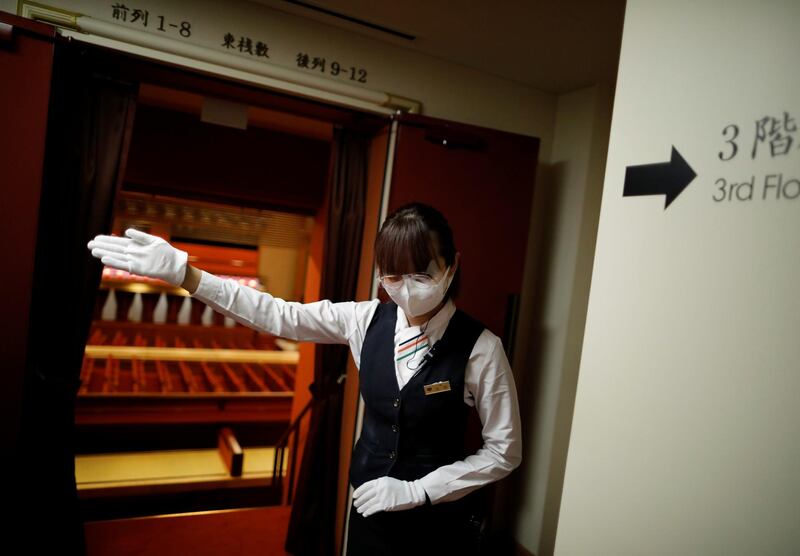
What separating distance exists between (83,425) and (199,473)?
0.89 meters

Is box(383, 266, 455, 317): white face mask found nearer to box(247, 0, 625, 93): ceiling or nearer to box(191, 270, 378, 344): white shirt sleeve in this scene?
box(191, 270, 378, 344): white shirt sleeve

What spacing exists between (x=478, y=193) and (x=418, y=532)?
1.59m

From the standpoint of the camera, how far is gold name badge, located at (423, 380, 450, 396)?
1.51 meters

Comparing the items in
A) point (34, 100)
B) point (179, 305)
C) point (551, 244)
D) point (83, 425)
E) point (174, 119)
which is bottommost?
point (83, 425)

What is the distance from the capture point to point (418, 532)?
160 cm

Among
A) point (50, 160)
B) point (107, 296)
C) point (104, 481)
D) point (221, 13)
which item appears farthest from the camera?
point (107, 296)

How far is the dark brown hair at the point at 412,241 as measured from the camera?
1435 mm

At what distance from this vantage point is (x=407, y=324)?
1634 millimetres

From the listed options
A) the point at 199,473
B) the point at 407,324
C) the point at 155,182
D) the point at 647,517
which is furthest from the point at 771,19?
the point at 199,473

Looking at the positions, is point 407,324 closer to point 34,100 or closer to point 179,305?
point 34,100

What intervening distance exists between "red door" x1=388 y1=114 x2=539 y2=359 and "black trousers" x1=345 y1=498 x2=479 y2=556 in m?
1.16

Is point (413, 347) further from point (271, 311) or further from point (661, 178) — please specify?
point (661, 178)

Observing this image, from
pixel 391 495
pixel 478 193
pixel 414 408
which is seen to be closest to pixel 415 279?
pixel 414 408

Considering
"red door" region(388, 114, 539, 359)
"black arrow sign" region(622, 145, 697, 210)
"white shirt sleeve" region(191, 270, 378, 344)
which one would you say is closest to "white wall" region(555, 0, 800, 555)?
"black arrow sign" region(622, 145, 697, 210)
